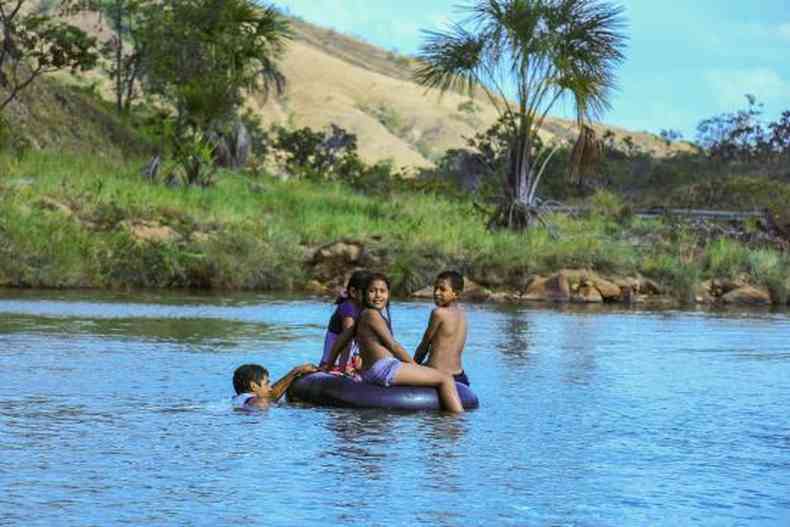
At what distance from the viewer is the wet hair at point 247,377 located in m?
14.0

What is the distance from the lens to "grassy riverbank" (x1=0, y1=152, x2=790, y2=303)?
1207 inches

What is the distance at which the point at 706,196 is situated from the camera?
159 feet

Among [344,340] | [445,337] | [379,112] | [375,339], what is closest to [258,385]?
[344,340]

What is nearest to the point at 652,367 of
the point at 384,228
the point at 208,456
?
the point at 208,456

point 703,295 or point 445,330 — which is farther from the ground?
point 703,295

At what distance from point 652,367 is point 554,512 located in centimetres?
976

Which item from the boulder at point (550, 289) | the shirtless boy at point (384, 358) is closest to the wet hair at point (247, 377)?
the shirtless boy at point (384, 358)

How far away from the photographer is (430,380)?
13.5 m

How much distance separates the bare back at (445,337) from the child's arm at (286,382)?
109 centimetres

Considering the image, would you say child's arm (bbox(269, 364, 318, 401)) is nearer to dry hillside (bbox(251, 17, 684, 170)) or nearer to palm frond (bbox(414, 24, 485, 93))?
palm frond (bbox(414, 24, 485, 93))

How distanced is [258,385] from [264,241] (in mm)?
18907

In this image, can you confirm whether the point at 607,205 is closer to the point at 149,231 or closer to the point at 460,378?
the point at 149,231

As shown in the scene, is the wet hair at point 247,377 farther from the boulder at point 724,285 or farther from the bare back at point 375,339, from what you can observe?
the boulder at point 724,285

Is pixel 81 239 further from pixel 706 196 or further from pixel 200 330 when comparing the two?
pixel 706 196
